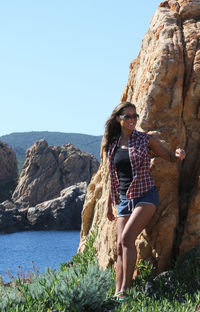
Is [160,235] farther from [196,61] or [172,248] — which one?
[196,61]

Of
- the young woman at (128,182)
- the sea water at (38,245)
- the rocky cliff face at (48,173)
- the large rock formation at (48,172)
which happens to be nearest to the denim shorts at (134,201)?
the young woman at (128,182)

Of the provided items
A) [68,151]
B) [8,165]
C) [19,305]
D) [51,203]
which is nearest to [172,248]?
[19,305]

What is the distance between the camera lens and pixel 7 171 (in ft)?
314

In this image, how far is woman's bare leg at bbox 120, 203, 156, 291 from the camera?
608 cm

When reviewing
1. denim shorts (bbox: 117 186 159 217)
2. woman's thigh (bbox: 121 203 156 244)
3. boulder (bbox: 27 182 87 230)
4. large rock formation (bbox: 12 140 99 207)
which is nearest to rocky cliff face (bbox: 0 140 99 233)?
large rock formation (bbox: 12 140 99 207)

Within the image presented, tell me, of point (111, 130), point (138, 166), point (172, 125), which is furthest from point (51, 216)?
point (138, 166)

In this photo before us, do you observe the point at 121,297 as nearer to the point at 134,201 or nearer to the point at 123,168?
the point at 134,201

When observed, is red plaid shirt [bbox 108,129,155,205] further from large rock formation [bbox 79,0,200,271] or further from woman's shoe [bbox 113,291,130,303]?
woman's shoe [bbox 113,291,130,303]

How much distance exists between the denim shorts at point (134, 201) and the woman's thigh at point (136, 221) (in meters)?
0.06

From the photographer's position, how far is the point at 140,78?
28.4 ft

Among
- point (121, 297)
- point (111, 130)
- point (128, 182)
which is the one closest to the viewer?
point (121, 297)

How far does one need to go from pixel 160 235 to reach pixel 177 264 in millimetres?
478

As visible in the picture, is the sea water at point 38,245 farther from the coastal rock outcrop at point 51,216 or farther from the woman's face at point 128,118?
the woman's face at point 128,118

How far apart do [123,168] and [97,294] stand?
1625mm
